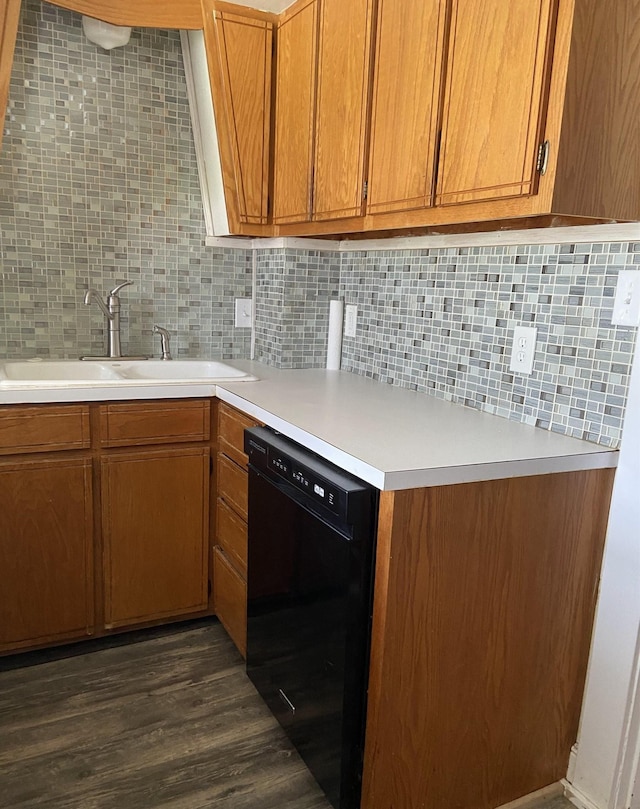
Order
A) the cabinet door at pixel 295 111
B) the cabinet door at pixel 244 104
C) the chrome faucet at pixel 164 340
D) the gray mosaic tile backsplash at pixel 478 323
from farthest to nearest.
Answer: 1. the chrome faucet at pixel 164 340
2. the cabinet door at pixel 244 104
3. the cabinet door at pixel 295 111
4. the gray mosaic tile backsplash at pixel 478 323

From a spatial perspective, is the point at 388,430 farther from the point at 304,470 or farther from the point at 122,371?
the point at 122,371

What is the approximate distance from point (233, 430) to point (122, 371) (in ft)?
2.24

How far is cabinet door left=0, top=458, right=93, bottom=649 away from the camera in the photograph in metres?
1.96

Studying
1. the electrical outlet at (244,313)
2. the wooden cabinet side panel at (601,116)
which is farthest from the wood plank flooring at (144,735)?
the wooden cabinet side panel at (601,116)

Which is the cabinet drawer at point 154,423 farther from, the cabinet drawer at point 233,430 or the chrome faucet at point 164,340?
the chrome faucet at point 164,340

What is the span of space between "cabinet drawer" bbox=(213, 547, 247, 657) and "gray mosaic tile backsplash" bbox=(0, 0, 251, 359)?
37.6 inches

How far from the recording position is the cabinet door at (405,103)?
5.00ft

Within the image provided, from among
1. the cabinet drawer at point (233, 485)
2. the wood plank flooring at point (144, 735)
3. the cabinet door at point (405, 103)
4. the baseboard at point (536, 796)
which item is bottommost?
the wood plank flooring at point (144, 735)

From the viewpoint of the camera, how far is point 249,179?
7.68 ft

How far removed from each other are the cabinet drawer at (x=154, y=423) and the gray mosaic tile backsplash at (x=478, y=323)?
0.53m

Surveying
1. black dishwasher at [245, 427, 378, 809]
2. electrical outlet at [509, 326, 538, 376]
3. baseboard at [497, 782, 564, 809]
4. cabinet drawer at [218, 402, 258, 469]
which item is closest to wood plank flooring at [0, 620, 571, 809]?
baseboard at [497, 782, 564, 809]

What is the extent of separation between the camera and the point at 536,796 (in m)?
1.58

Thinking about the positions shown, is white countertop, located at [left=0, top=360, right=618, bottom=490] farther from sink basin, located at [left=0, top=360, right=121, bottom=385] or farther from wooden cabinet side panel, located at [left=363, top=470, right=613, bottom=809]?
sink basin, located at [left=0, top=360, right=121, bottom=385]

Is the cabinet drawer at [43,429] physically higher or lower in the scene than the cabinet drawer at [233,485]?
higher
